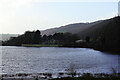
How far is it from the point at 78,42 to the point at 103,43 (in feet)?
210

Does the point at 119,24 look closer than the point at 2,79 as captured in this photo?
No

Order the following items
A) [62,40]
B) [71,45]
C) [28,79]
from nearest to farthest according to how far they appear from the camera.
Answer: [28,79], [71,45], [62,40]

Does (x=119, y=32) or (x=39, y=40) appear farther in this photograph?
(x=39, y=40)

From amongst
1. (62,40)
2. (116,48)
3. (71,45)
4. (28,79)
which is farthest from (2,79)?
(62,40)

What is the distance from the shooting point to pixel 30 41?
197 meters

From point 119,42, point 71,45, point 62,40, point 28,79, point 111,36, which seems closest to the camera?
point 28,79

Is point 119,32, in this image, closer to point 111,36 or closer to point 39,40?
point 111,36

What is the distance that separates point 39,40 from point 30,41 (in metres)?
9.64

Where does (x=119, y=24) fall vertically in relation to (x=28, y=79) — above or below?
above

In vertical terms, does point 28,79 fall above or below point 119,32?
below

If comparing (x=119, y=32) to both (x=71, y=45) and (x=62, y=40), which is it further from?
(x=62, y=40)

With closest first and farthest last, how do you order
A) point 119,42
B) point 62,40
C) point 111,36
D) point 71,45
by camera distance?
point 119,42
point 111,36
point 71,45
point 62,40

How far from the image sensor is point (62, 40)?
638ft

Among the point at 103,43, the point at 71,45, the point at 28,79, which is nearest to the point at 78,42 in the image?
the point at 71,45
